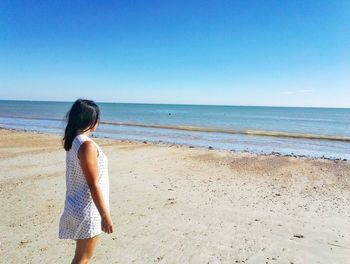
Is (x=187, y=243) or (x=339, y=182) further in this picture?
(x=339, y=182)

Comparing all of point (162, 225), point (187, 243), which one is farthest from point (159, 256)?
point (162, 225)

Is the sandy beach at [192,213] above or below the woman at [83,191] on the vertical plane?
below

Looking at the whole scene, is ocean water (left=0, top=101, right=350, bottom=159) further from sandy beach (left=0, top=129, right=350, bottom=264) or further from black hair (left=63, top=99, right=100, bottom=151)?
sandy beach (left=0, top=129, right=350, bottom=264)

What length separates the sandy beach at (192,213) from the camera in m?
5.09

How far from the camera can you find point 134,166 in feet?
40.1

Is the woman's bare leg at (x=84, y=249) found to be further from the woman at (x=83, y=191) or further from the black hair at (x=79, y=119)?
the black hair at (x=79, y=119)

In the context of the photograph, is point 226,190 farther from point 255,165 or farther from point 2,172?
point 2,172

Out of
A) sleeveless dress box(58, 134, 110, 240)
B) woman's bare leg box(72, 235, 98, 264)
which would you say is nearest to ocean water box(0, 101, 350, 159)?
sleeveless dress box(58, 134, 110, 240)

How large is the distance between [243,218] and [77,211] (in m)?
4.50

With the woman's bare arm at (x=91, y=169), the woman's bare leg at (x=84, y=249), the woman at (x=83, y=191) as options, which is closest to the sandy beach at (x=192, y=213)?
the woman's bare leg at (x=84, y=249)

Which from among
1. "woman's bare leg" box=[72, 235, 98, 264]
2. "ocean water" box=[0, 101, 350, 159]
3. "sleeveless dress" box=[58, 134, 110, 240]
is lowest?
"ocean water" box=[0, 101, 350, 159]

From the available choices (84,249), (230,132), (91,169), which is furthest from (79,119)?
(230,132)

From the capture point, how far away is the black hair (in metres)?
Answer: 2.93

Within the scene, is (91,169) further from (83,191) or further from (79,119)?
(79,119)
